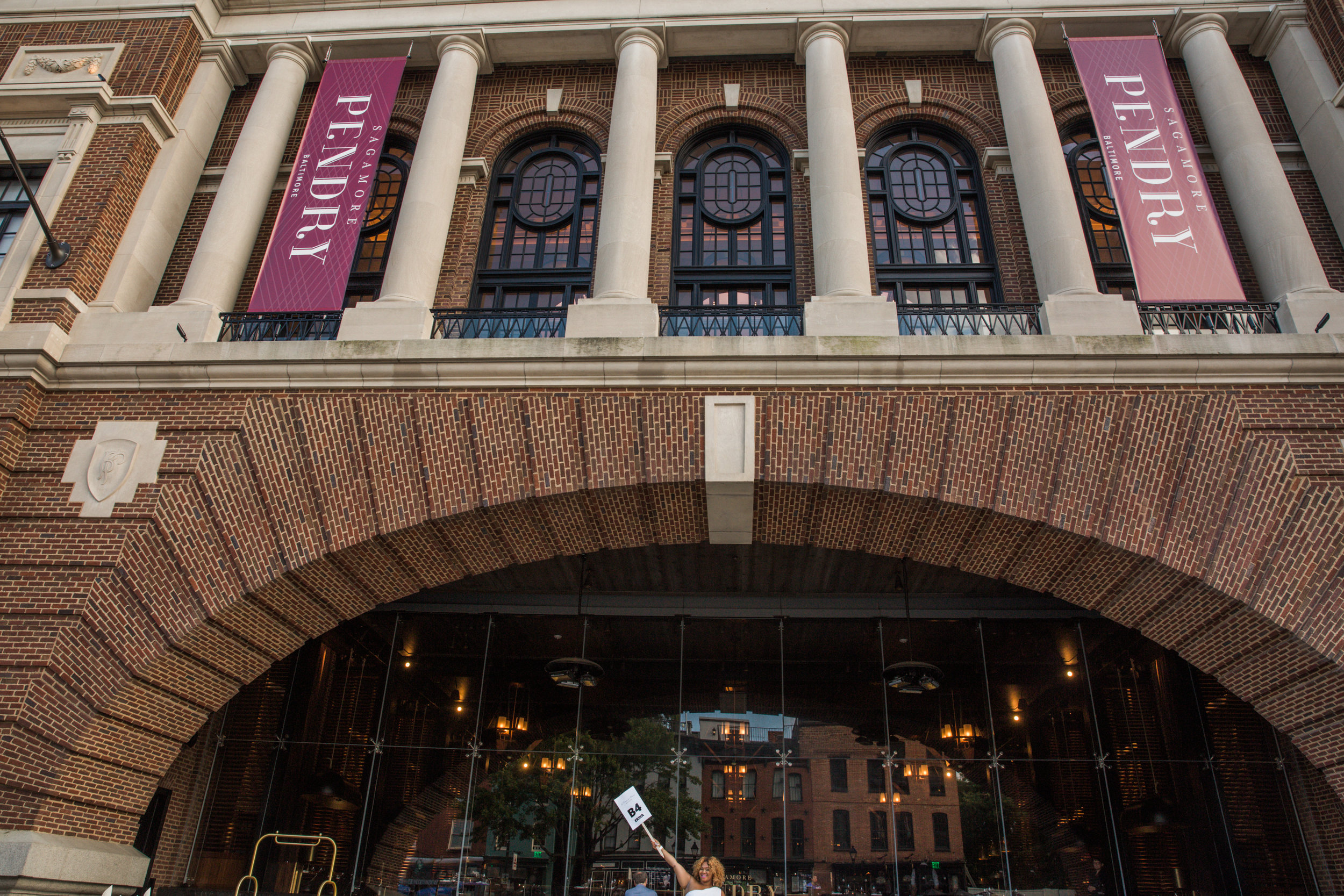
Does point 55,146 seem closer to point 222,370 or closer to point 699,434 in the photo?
point 222,370

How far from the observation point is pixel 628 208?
12.5 meters

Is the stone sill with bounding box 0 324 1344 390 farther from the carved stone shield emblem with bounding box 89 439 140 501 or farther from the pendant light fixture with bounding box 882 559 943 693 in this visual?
the pendant light fixture with bounding box 882 559 943 693

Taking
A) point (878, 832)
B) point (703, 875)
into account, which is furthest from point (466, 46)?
point (878, 832)

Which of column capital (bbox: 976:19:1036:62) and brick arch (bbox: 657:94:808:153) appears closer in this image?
column capital (bbox: 976:19:1036:62)

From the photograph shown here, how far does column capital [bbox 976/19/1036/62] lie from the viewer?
1406 cm

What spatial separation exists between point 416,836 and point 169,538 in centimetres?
687

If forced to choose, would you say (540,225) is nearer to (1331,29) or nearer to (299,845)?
(299,845)

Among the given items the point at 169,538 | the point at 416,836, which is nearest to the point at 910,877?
the point at 416,836

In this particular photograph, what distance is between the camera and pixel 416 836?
551 inches

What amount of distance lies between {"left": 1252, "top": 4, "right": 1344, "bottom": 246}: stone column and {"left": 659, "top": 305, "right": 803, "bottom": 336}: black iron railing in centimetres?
832

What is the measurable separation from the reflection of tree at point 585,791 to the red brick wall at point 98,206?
9972 mm

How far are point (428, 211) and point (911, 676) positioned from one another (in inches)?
402

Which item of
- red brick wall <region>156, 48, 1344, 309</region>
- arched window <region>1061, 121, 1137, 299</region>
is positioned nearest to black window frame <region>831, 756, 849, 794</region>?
red brick wall <region>156, 48, 1344, 309</region>

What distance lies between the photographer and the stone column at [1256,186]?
10.9m
